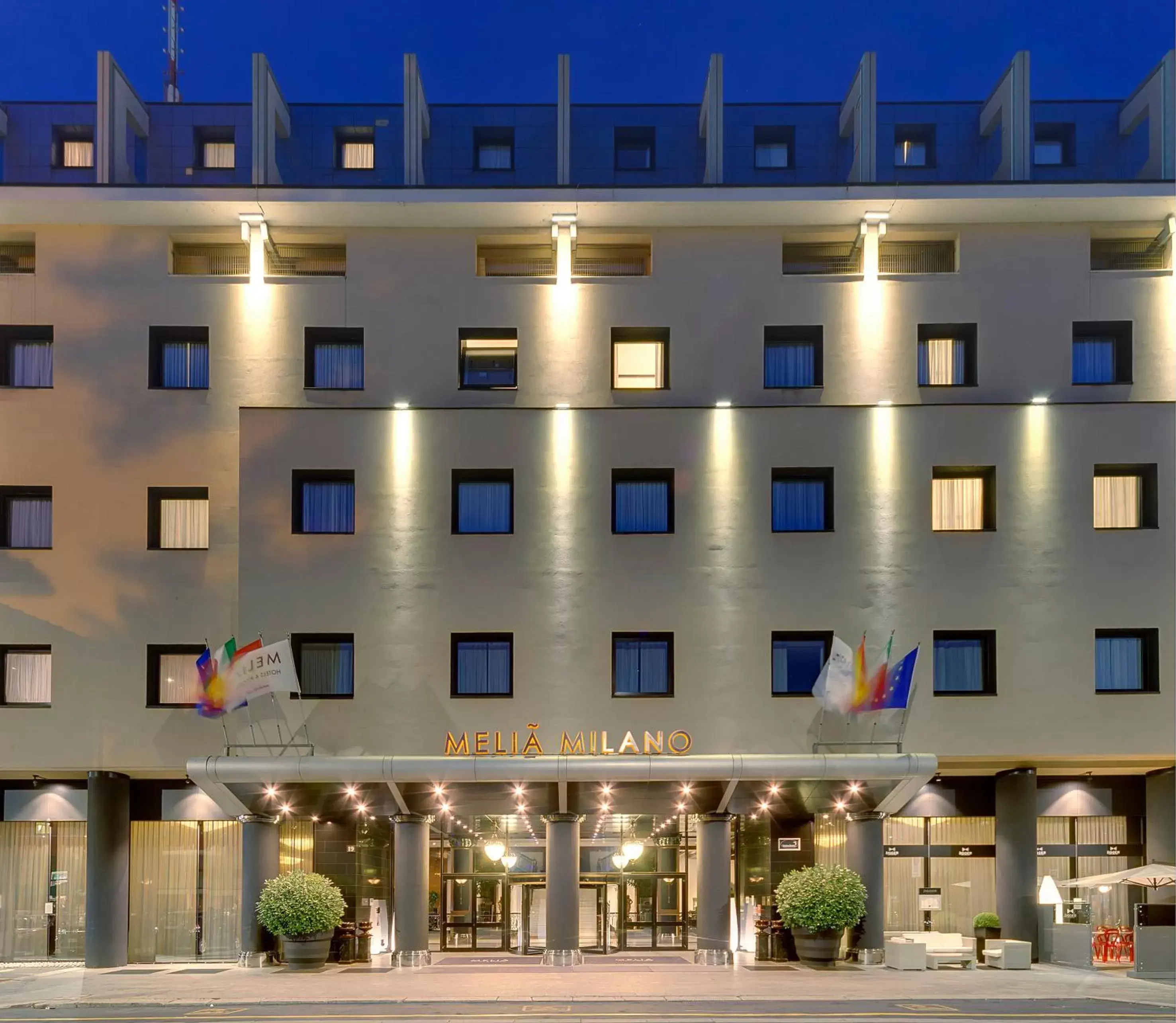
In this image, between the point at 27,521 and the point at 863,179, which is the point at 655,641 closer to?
the point at 863,179

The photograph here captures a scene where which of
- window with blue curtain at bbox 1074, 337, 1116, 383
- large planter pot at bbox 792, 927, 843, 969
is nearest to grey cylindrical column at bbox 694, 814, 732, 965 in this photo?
large planter pot at bbox 792, 927, 843, 969

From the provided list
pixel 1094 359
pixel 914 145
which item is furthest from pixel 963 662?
pixel 914 145

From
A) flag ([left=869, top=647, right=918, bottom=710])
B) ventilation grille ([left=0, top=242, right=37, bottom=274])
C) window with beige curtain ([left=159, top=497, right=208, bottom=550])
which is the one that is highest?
ventilation grille ([left=0, top=242, right=37, bottom=274])

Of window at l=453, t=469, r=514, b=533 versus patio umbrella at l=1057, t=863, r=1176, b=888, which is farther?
window at l=453, t=469, r=514, b=533

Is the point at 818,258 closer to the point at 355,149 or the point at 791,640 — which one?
the point at 791,640

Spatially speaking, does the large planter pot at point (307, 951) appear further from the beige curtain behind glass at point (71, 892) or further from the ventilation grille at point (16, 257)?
the ventilation grille at point (16, 257)

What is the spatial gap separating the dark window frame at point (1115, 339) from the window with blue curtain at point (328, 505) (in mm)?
19468

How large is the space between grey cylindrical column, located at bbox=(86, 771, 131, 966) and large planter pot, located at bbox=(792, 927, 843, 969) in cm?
1782

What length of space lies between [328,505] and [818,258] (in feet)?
49.7

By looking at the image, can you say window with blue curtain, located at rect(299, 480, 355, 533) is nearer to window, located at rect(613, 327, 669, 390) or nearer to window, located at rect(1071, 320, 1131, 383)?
window, located at rect(613, 327, 669, 390)

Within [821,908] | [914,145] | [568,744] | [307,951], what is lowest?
[307,951]

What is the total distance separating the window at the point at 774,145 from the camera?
135 feet

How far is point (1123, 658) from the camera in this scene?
113ft

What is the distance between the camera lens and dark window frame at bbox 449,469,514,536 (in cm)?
3500
